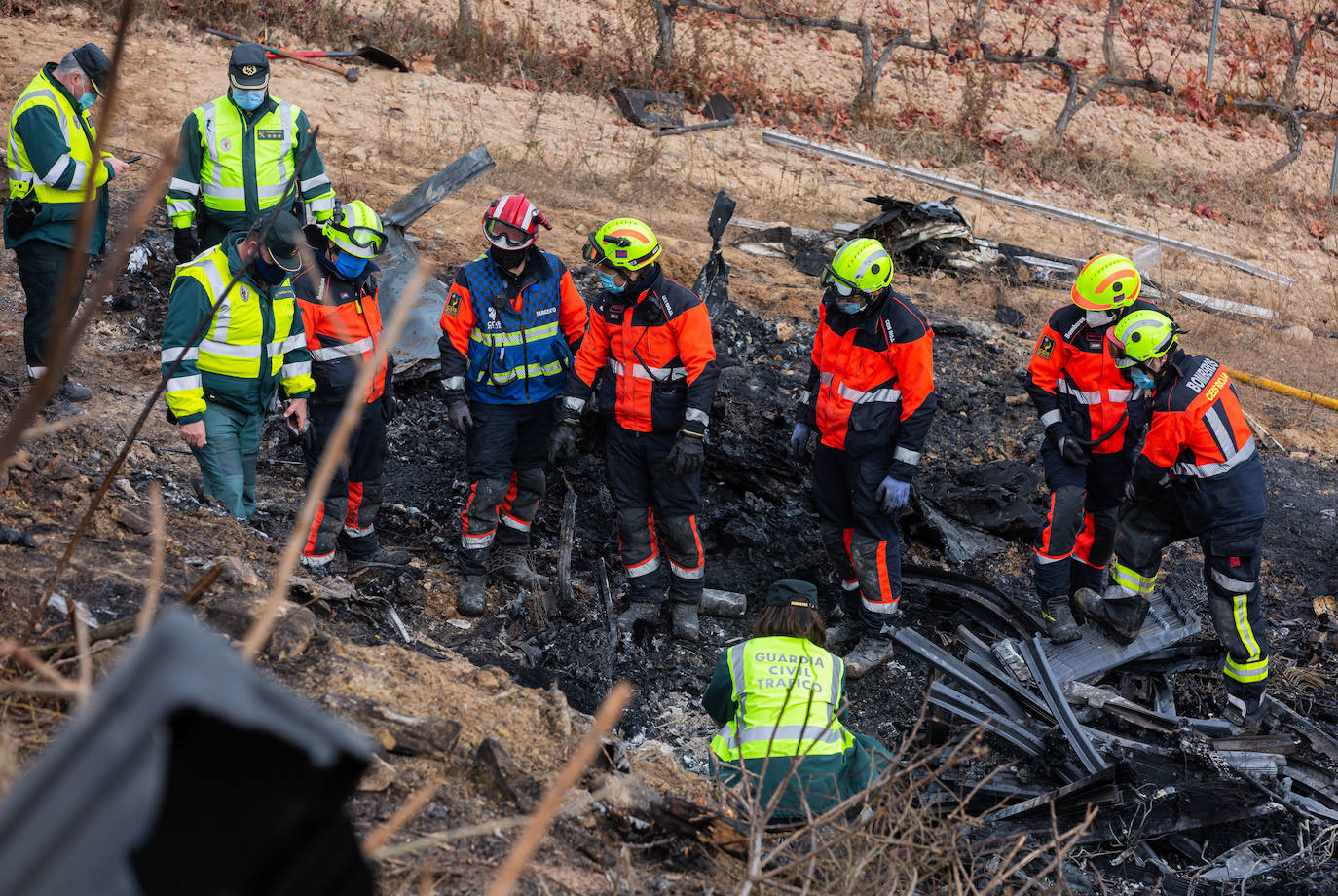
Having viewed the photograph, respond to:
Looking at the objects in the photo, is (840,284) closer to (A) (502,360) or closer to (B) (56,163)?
(A) (502,360)

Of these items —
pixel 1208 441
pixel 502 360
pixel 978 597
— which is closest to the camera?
pixel 1208 441

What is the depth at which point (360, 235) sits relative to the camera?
5.39 m

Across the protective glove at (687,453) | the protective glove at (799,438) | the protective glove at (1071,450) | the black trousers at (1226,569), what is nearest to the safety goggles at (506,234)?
the protective glove at (687,453)

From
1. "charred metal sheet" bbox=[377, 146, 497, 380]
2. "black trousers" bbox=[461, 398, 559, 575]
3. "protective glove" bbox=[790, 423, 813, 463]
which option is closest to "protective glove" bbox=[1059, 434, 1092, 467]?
"protective glove" bbox=[790, 423, 813, 463]

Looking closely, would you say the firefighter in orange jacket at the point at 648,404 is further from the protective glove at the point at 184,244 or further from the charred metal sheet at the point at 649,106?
the charred metal sheet at the point at 649,106

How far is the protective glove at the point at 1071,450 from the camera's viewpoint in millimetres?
6148

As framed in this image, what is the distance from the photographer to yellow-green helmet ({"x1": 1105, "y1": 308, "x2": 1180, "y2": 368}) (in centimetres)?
536

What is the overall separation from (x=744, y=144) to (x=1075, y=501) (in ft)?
28.2

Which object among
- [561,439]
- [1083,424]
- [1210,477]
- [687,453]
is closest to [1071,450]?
[1083,424]

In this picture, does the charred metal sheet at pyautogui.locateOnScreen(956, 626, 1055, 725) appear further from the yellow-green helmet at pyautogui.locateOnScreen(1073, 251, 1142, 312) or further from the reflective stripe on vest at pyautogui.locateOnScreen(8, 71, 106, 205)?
the reflective stripe on vest at pyautogui.locateOnScreen(8, 71, 106, 205)

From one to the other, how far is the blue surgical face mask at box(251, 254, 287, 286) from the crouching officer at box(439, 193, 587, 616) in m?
1.01

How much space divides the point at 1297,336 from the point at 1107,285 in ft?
22.3

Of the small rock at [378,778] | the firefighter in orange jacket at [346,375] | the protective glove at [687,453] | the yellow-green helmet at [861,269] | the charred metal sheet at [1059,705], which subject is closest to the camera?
the small rock at [378,778]

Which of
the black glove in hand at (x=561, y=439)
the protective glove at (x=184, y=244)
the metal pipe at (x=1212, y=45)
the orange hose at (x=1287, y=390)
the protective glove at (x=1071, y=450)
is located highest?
the metal pipe at (x=1212, y=45)
